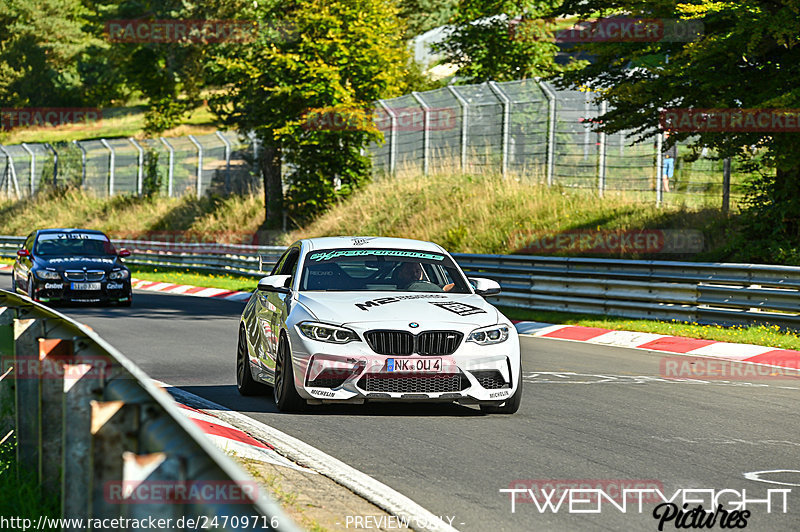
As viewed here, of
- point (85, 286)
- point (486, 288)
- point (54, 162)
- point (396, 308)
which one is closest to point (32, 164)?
point (54, 162)

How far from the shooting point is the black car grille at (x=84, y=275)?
72.3 ft

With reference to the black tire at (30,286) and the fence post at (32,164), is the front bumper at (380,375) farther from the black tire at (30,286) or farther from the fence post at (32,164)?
the fence post at (32,164)

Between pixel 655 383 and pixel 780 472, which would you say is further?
pixel 655 383

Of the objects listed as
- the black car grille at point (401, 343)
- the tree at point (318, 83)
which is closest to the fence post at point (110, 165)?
the tree at point (318, 83)

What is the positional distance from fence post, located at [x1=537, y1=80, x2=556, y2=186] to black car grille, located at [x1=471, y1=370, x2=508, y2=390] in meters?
20.4

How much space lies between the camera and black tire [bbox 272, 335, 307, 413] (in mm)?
9094

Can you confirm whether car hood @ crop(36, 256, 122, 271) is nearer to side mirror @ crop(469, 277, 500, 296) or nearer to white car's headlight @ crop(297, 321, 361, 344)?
side mirror @ crop(469, 277, 500, 296)

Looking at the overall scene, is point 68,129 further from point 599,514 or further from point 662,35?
point 599,514

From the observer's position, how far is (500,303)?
22.1m

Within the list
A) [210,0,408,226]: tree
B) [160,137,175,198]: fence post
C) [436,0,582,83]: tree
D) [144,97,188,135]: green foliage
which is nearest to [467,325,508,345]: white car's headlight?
[210,0,408,226]: tree

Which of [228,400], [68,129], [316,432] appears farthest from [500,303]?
[68,129]

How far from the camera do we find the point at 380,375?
8.84 metres

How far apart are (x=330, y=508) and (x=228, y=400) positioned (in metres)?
4.57

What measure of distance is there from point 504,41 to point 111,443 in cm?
4602
